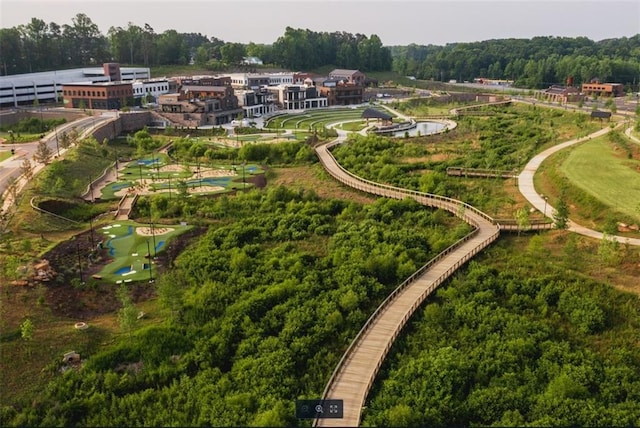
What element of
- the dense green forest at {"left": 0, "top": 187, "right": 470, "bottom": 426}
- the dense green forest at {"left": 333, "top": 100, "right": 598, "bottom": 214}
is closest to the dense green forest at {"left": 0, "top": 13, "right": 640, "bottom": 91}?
the dense green forest at {"left": 333, "top": 100, "right": 598, "bottom": 214}

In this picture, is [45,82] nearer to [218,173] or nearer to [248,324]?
[218,173]

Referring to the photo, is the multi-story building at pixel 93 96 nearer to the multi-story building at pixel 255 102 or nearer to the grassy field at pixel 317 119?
the multi-story building at pixel 255 102

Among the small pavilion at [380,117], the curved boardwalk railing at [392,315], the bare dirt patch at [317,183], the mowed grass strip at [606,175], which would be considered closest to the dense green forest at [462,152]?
the bare dirt patch at [317,183]

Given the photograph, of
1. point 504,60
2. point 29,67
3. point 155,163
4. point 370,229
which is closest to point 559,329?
point 370,229

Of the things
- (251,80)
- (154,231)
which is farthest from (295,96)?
(154,231)

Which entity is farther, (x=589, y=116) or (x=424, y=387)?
(x=589, y=116)

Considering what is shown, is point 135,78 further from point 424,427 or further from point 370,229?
point 424,427
